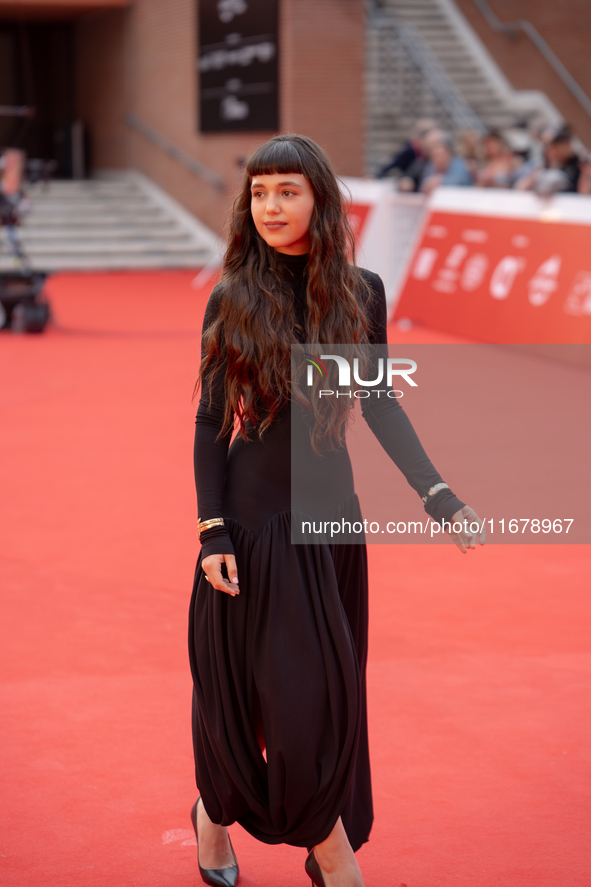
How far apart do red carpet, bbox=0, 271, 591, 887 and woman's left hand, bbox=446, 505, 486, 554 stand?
33.4 inches

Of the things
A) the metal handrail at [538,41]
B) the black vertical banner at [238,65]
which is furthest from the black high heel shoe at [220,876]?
the metal handrail at [538,41]

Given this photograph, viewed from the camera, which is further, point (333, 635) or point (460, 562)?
point (460, 562)

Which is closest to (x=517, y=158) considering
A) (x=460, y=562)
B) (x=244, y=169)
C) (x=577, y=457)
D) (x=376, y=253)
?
(x=376, y=253)

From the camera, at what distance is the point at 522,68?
69.5 ft

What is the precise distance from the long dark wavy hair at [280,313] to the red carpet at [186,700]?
112cm

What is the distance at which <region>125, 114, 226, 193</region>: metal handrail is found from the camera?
792 inches

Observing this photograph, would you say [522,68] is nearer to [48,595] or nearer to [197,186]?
[197,186]

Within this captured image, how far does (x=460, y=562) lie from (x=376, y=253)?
8.89 m

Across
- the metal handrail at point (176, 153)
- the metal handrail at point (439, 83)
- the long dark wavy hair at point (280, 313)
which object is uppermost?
the metal handrail at point (439, 83)

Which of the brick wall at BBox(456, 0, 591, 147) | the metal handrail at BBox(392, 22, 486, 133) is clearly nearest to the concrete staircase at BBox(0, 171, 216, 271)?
the metal handrail at BBox(392, 22, 486, 133)

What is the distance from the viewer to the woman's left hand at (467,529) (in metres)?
2.21

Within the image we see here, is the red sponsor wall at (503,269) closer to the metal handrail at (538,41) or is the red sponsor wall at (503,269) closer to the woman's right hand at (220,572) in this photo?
the woman's right hand at (220,572)

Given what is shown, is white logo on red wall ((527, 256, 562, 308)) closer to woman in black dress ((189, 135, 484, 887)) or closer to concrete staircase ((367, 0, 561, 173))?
woman in black dress ((189, 135, 484, 887))

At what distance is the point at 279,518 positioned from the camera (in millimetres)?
2227
